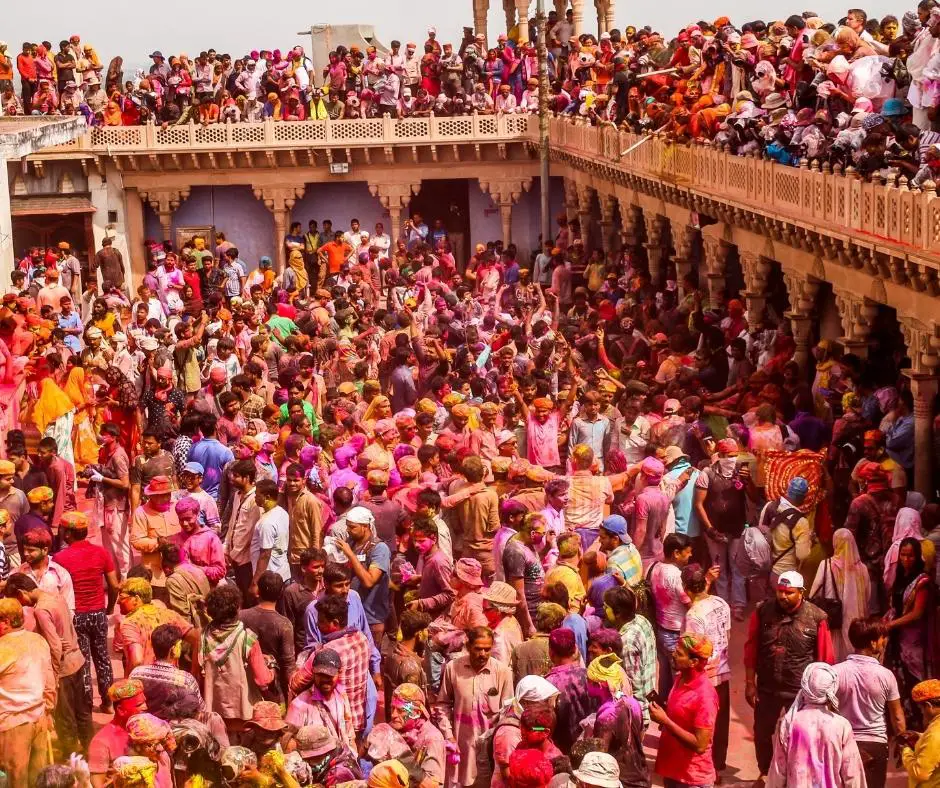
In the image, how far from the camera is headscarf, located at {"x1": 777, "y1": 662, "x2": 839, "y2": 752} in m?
7.93

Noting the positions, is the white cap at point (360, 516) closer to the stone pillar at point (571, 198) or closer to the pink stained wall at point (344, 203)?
the stone pillar at point (571, 198)

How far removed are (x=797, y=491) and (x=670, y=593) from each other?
159 centimetres

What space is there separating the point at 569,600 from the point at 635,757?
1571 millimetres

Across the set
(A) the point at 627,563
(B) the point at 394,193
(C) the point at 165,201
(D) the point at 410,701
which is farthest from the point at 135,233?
(D) the point at 410,701

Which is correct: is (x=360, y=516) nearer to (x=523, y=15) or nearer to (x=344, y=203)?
(x=344, y=203)

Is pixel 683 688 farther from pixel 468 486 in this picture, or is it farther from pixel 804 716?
pixel 468 486

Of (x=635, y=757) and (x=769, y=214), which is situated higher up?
(x=769, y=214)

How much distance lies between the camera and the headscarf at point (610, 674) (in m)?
8.38

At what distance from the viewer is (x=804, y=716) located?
314 inches

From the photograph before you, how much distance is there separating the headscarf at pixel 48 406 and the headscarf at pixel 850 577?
7125 millimetres

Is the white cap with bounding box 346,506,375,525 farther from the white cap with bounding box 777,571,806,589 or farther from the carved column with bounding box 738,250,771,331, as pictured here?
the carved column with bounding box 738,250,771,331

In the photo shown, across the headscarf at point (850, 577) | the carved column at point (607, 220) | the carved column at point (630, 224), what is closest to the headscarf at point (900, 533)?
the headscarf at point (850, 577)

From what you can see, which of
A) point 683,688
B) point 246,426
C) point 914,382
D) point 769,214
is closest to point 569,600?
point 683,688

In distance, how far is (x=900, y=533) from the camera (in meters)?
10.7
